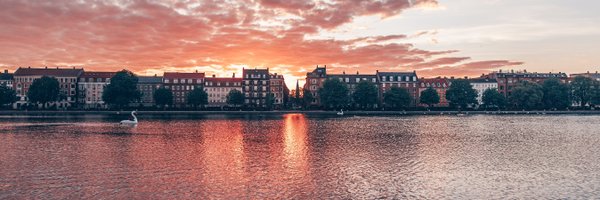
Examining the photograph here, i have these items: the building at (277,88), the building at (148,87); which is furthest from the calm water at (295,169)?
the building at (148,87)

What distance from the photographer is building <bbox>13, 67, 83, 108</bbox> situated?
176250 mm

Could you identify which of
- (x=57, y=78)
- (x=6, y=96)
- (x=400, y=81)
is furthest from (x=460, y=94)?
(x=6, y=96)

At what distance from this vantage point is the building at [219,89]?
7603 inches

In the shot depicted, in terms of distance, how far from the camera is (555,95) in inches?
6781

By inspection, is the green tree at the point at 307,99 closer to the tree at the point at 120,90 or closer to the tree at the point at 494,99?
the tree at the point at 120,90

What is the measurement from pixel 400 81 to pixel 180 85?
8795 centimetres

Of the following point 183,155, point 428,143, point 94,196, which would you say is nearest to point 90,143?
point 183,155

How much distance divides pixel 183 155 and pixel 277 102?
152m

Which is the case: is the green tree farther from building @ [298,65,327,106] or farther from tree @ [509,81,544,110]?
tree @ [509,81,544,110]

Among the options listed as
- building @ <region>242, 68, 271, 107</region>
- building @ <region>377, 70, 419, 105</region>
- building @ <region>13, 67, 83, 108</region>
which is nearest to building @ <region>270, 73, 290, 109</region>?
building @ <region>242, 68, 271, 107</region>

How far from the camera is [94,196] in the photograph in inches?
988

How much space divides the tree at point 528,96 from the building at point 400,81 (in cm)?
3716

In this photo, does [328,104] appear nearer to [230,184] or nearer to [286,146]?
[286,146]

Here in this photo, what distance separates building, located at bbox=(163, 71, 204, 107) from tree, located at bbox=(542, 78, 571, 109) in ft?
426
